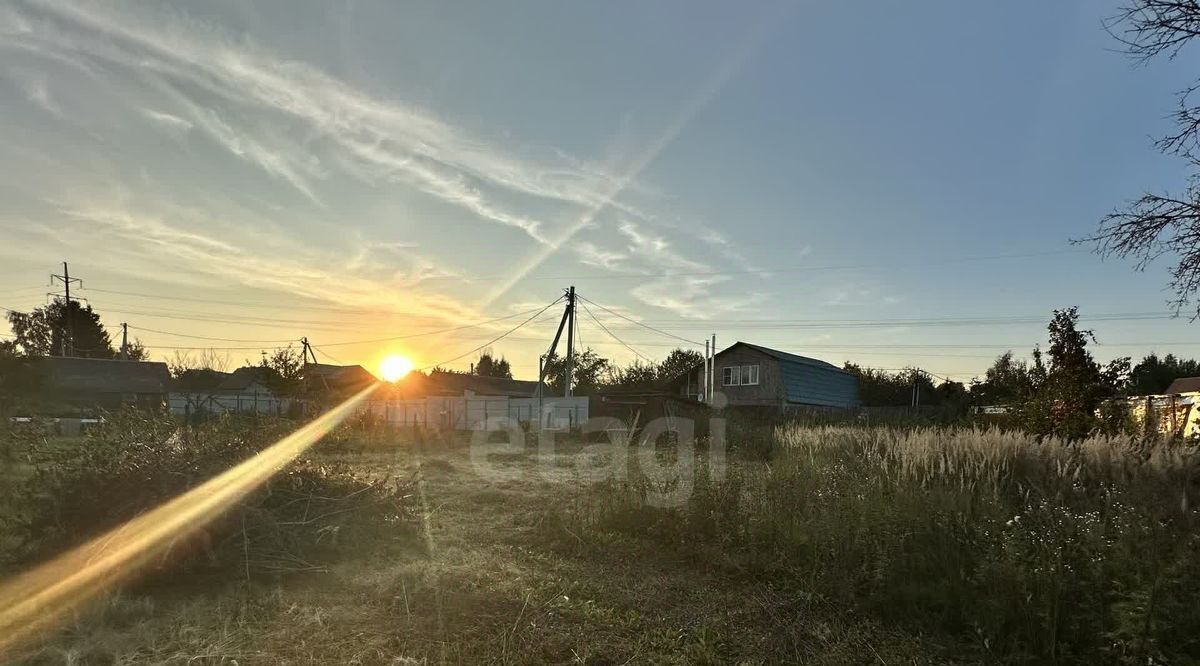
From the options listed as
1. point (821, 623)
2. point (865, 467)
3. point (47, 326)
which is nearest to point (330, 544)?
point (821, 623)

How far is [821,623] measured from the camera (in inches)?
136

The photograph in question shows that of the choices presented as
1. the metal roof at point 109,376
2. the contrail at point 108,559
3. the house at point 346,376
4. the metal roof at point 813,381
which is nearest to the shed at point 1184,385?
the metal roof at point 813,381

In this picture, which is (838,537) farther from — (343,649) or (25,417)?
(25,417)

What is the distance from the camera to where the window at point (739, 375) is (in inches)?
1253

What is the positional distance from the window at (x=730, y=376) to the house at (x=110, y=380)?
112ft

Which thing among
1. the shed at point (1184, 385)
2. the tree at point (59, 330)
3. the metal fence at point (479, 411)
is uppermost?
the tree at point (59, 330)

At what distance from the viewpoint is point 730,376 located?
33344 mm

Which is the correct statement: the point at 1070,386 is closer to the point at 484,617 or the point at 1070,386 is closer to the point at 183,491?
the point at 484,617

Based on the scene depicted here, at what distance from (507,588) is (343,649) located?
1.27m

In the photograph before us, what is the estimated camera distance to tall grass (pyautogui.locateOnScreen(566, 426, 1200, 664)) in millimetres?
2830

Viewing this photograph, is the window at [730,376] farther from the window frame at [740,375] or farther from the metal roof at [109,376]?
the metal roof at [109,376]

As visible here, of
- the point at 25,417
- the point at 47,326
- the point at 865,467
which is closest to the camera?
the point at 865,467

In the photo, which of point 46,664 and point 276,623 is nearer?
point 46,664

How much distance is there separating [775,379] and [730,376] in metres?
3.30
